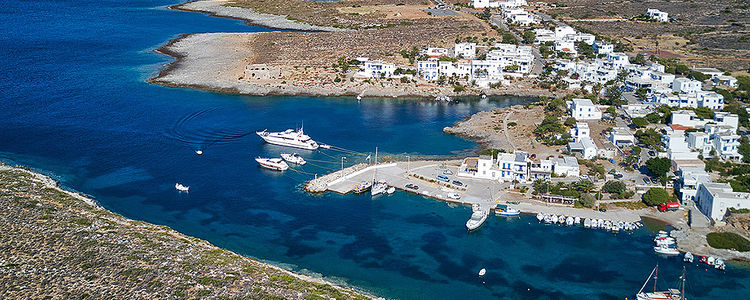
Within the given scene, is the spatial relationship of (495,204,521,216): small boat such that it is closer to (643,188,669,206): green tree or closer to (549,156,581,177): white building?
(549,156,581,177): white building

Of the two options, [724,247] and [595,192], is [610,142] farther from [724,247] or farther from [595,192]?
[724,247]

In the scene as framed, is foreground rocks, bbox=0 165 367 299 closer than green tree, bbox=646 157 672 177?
Yes

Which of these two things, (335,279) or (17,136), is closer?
(335,279)

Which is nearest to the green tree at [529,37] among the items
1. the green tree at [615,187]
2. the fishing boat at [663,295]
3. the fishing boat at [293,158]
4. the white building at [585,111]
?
the white building at [585,111]

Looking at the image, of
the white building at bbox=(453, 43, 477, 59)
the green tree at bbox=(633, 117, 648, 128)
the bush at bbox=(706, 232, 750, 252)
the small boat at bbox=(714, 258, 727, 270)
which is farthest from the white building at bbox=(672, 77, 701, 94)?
the small boat at bbox=(714, 258, 727, 270)

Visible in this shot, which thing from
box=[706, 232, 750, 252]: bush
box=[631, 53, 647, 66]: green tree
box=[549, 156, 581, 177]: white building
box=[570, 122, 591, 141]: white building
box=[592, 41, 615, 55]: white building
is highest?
box=[592, 41, 615, 55]: white building

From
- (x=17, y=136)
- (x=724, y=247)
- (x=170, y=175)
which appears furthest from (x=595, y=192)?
(x=17, y=136)
